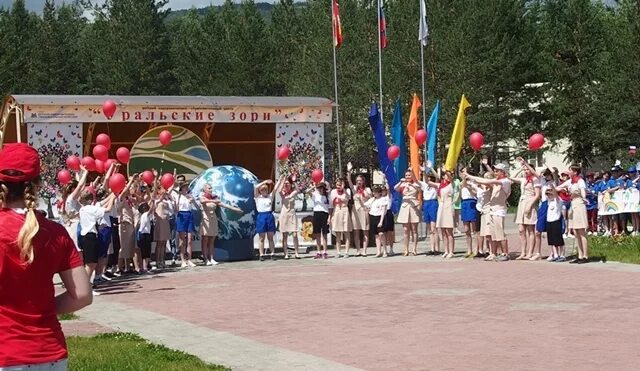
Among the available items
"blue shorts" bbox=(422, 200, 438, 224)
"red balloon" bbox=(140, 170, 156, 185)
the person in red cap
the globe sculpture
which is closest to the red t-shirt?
the person in red cap

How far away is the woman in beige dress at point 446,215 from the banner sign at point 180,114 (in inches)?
204

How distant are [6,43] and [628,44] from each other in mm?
35874

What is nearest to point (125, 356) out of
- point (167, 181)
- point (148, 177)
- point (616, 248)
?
point (167, 181)

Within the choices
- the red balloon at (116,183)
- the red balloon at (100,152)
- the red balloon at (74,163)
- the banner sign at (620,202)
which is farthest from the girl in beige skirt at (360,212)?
the red balloon at (116,183)

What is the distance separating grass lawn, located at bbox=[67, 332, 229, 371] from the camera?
8758mm

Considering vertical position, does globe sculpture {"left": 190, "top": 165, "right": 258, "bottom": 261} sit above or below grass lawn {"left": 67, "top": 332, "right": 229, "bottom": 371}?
above

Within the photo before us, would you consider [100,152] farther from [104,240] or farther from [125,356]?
[125,356]

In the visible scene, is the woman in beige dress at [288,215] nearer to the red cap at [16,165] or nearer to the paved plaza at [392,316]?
the paved plaza at [392,316]

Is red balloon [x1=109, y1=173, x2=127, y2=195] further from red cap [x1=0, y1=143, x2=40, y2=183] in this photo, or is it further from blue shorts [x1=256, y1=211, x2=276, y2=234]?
red cap [x1=0, y1=143, x2=40, y2=183]

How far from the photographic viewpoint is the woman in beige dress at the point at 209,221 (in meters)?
20.5

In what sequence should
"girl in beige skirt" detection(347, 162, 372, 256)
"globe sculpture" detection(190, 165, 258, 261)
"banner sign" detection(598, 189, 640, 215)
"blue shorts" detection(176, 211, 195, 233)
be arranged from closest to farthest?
"blue shorts" detection(176, 211, 195, 233) → "globe sculpture" detection(190, 165, 258, 261) → "girl in beige skirt" detection(347, 162, 372, 256) → "banner sign" detection(598, 189, 640, 215)

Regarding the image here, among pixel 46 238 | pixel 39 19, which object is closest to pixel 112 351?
pixel 46 238

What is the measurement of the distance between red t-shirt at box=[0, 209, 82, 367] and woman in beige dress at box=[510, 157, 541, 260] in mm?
15563

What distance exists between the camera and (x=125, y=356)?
30.3 feet
